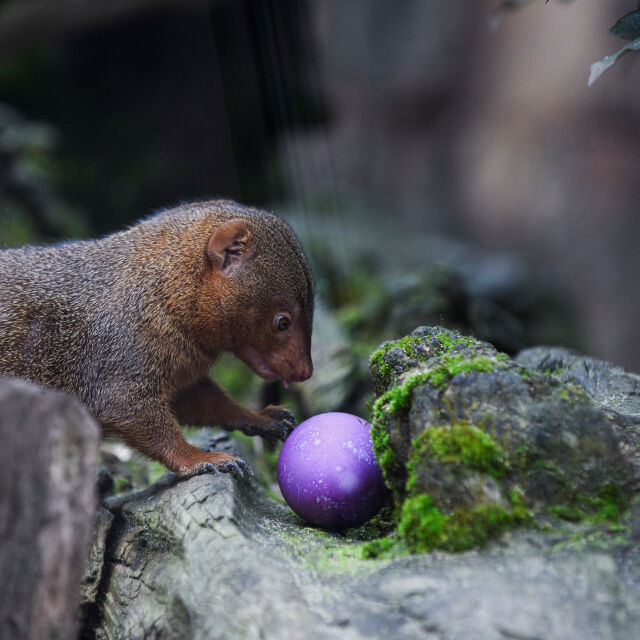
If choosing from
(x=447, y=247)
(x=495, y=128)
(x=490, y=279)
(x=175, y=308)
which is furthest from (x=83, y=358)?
(x=495, y=128)

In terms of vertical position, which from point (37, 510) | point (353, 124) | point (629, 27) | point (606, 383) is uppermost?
point (629, 27)

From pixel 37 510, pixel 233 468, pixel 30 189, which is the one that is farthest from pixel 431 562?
pixel 30 189

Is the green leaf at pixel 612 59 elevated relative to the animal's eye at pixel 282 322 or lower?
elevated

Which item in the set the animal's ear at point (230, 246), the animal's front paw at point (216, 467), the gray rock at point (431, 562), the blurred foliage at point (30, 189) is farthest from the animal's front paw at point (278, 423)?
the blurred foliage at point (30, 189)

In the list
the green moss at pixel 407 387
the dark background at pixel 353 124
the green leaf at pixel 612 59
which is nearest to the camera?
the green moss at pixel 407 387

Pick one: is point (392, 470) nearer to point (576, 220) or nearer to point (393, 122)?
point (576, 220)

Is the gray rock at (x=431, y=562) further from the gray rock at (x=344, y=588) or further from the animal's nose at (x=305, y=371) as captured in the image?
the animal's nose at (x=305, y=371)

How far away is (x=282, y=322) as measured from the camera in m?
4.76

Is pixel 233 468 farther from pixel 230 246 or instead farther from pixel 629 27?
pixel 629 27

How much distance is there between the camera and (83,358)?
15.0 feet

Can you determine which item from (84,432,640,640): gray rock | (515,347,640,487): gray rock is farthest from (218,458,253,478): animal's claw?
Answer: (515,347,640,487): gray rock

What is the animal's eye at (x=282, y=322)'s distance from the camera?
15.5ft

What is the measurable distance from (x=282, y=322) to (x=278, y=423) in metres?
0.87

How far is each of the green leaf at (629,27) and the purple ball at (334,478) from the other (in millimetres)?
2733
